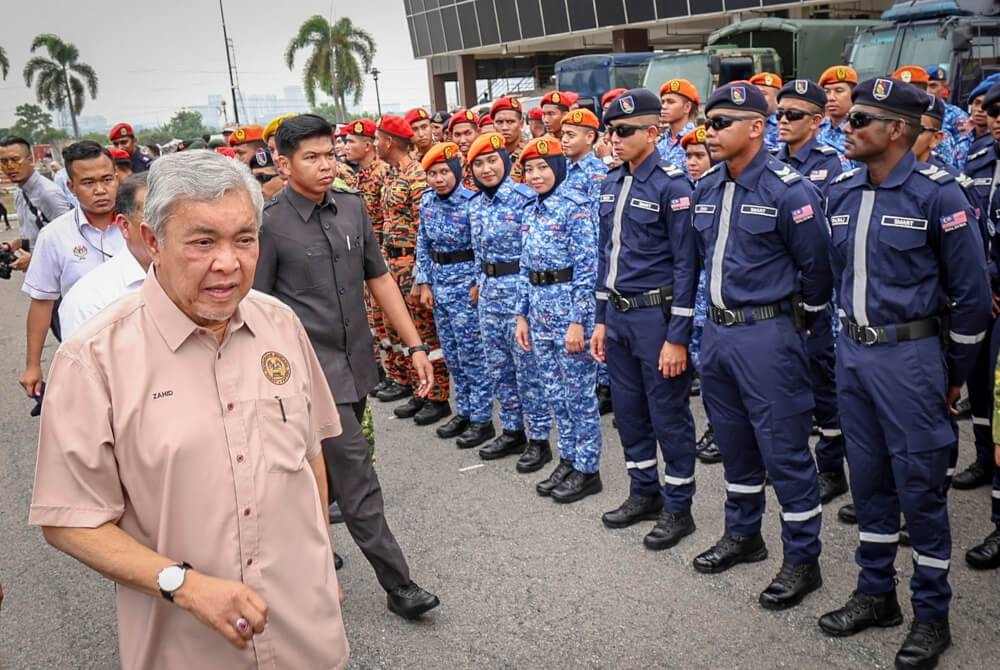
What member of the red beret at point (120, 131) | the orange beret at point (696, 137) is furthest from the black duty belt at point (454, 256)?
the red beret at point (120, 131)

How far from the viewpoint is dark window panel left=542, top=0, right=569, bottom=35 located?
Result: 34.0 m

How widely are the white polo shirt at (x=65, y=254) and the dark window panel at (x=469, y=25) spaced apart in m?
36.5

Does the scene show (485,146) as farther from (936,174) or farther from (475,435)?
(936,174)

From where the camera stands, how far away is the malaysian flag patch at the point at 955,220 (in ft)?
10.6

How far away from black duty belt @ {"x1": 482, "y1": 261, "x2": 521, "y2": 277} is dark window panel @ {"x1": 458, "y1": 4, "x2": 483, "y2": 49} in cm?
3571

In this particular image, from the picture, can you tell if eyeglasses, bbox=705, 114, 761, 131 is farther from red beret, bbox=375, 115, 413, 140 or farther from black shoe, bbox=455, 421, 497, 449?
red beret, bbox=375, 115, 413, 140

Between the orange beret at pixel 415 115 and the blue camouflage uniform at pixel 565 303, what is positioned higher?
the orange beret at pixel 415 115

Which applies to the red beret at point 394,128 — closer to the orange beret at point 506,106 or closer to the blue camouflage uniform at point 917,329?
the orange beret at point 506,106

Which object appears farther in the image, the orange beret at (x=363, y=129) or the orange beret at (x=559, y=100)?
the orange beret at (x=559, y=100)

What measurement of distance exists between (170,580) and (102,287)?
1.78m

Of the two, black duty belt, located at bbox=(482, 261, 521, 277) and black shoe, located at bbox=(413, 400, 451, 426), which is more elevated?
black duty belt, located at bbox=(482, 261, 521, 277)

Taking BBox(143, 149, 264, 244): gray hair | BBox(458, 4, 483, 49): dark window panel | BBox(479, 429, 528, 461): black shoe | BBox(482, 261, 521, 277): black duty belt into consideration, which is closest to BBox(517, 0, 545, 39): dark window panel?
BBox(458, 4, 483, 49): dark window panel

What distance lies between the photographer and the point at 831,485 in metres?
4.87

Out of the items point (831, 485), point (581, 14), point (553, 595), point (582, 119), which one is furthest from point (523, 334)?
point (581, 14)
